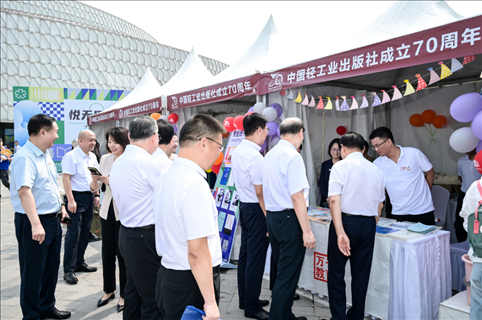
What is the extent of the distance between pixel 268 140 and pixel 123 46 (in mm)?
41301

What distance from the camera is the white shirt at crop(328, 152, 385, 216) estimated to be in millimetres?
2307

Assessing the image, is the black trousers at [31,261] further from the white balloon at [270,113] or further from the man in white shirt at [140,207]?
the white balloon at [270,113]

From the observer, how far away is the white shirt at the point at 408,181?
304 centimetres

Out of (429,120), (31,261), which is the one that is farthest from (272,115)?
(31,261)

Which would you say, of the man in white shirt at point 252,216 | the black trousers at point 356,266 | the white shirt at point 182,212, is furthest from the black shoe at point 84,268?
the white shirt at point 182,212

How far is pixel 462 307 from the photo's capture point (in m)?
2.10

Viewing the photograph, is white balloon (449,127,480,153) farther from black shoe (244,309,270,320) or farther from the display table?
black shoe (244,309,270,320)

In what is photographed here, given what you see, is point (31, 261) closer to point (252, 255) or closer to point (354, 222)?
point (252, 255)

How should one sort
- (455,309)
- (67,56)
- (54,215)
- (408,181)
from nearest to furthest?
(455,309) < (54,215) < (408,181) < (67,56)

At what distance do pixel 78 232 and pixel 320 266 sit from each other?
2967mm

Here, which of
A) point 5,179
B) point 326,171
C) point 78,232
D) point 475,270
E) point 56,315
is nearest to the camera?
point 475,270

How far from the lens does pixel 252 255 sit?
2.74 metres

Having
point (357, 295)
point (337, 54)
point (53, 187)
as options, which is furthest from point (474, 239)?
point (53, 187)

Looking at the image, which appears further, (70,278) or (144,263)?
(70,278)
